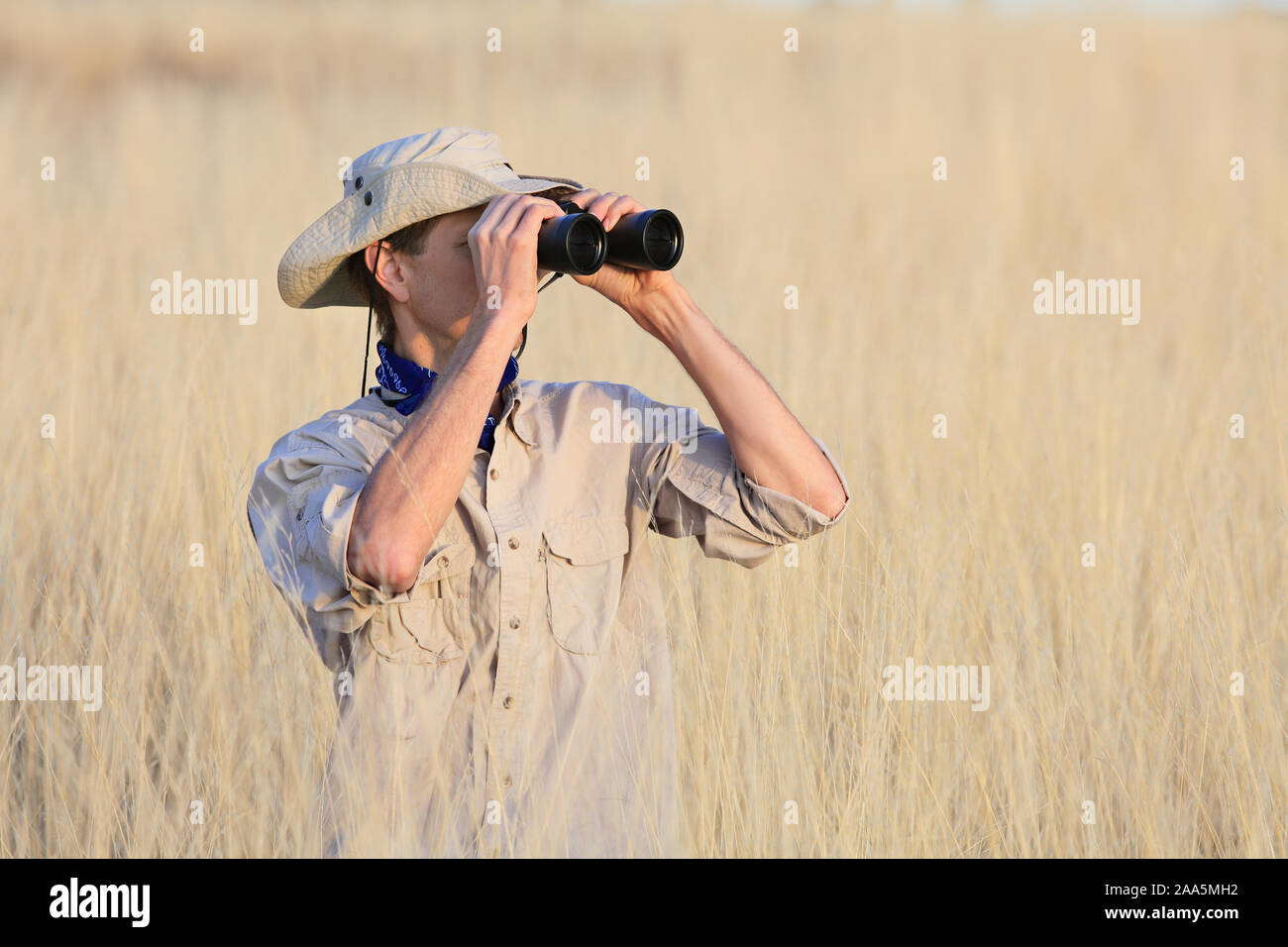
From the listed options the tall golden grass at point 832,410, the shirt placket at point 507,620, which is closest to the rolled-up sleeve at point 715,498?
the shirt placket at point 507,620

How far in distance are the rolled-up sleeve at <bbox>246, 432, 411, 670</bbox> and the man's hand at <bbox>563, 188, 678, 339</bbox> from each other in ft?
1.59

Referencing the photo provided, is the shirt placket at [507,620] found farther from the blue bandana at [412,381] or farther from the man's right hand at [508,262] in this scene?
the man's right hand at [508,262]

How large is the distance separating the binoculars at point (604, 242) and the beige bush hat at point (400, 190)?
0.14m

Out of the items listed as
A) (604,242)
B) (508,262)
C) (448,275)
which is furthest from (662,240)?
(448,275)

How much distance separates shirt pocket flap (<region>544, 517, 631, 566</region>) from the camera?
6.81ft

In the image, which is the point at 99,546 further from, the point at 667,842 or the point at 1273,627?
the point at 1273,627

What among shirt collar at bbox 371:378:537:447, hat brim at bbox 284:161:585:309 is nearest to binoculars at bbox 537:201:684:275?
hat brim at bbox 284:161:585:309

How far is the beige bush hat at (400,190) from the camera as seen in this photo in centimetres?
205

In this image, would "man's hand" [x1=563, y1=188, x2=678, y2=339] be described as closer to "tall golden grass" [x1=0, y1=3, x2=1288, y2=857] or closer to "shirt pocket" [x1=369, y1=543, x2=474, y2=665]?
"shirt pocket" [x1=369, y1=543, x2=474, y2=665]

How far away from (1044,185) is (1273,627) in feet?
14.2

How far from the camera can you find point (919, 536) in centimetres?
300

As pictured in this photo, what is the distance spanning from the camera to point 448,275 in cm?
210

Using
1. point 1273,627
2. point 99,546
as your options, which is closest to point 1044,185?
point 1273,627

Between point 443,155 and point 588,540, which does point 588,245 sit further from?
point 588,540
